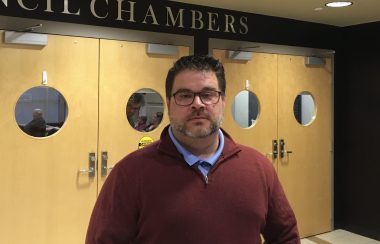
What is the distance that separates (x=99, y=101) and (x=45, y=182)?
72cm

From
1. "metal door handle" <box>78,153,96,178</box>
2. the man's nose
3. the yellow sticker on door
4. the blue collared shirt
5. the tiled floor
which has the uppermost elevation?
the man's nose

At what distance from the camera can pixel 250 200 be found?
1391 mm

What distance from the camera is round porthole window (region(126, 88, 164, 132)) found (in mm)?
3580

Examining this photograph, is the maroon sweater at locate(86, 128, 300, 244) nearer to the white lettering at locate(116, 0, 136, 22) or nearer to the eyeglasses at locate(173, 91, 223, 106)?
the eyeglasses at locate(173, 91, 223, 106)

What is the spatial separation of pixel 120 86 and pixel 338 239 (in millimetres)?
2869

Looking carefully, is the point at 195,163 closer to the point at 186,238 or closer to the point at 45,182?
the point at 186,238

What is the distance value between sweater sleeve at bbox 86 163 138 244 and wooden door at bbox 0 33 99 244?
1.96 m

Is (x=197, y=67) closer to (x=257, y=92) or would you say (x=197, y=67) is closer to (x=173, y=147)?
(x=173, y=147)

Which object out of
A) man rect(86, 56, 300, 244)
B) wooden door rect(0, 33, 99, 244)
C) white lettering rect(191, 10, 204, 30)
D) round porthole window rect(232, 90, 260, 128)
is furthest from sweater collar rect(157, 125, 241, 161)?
round porthole window rect(232, 90, 260, 128)

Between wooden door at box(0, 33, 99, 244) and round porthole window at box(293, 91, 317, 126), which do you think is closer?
wooden door at box(0, 33, 99, 244)

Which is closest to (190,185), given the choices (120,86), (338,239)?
(120,86)

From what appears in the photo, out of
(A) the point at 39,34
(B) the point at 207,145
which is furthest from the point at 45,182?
(B) the point at 207,145

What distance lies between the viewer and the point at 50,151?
3193 mm

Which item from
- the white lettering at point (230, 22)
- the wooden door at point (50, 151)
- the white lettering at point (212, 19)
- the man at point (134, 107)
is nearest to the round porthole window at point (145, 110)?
the man at point (134, 107)
